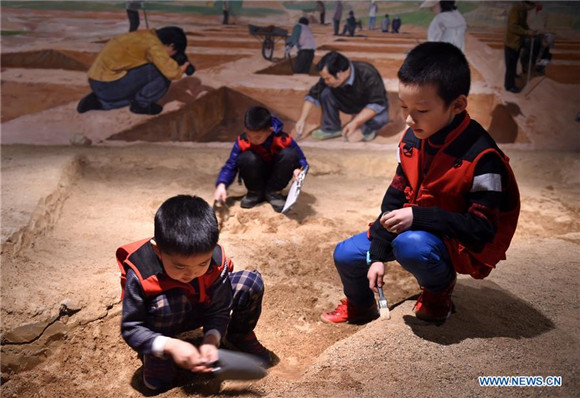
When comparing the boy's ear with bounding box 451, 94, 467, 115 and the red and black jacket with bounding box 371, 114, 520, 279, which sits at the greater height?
the boy's ear with bounding box 451, 94, 467, 115

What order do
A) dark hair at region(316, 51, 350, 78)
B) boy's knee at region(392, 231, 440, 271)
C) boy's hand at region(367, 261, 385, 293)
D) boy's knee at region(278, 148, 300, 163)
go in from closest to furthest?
boy's knee at region(392, 231, 440, 271)
boy's hand at region(367, 261, 385, 293)
boy's knee at region(278, 148, 300, 163)
dark hair at region(316, 51, 350, 78)

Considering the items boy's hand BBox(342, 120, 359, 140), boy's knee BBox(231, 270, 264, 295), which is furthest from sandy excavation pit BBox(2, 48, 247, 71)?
boy's knee BBox(231, 270, 264, 295)

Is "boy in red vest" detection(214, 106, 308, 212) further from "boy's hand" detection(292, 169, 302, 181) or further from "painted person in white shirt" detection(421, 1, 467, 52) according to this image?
"painted person in white shirt" detection(421, 1, 467, 52)

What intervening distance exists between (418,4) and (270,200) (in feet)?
8.98

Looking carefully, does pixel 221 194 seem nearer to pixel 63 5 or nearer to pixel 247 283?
pixel 247 283

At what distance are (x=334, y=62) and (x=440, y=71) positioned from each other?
138 inches

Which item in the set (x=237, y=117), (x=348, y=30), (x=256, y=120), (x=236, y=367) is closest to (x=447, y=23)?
(x=348, y=30)

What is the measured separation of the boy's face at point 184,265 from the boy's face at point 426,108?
36.2 inches

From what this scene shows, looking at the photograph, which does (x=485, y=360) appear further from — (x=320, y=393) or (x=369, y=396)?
(x=320, y=393)

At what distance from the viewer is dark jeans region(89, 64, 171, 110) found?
17.4 feet

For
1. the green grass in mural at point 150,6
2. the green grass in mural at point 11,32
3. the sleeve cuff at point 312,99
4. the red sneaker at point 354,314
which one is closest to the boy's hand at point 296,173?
the red sneaker at point 354,314

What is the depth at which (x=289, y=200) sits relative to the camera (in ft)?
12.1

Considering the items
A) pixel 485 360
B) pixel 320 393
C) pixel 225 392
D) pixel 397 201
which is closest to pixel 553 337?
pixel 485 360

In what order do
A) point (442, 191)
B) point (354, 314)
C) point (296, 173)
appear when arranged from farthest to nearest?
1. point (296, 173)
2. point (354, 314)
3. point (442, 191)
